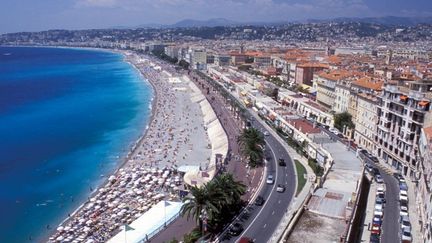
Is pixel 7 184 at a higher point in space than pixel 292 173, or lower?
lower

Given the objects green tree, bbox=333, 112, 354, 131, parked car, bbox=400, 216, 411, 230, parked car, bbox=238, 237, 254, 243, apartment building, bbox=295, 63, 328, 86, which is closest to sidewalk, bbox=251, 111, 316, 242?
parked car, bbox=238, 237, 254, 243

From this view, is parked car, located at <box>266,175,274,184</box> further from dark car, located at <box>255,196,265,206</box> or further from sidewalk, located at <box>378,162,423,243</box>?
sidewalk, located at <box>378,162,423,243</box>

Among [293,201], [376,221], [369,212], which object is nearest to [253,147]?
[293,201]

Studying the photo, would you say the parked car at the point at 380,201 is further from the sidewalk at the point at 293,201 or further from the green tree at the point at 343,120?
the green tree at the point at 343,120

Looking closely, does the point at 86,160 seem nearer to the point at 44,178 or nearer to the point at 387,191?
the point at 44,178

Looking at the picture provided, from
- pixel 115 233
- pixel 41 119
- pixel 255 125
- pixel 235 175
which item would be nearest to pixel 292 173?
pixel 235 175

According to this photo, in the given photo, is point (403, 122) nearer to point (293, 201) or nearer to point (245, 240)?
point (293, 201)

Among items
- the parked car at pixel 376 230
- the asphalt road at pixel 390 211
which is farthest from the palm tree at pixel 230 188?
the asphalt road at pixel 390 211
